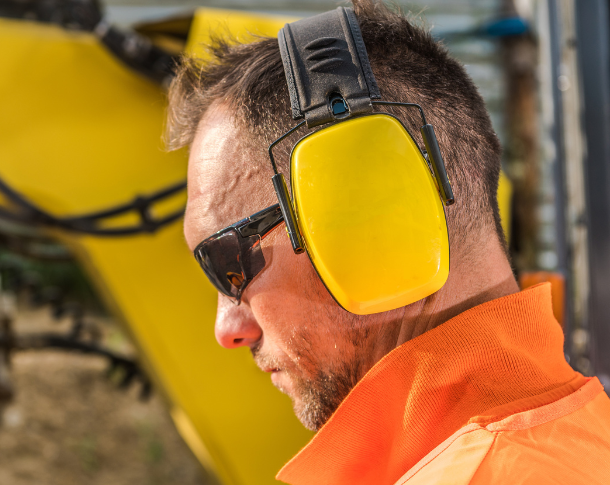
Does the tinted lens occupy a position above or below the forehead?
below

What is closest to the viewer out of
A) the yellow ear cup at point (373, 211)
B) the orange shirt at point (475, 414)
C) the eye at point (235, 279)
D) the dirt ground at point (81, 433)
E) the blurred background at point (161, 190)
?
the orange shirt at point (475, 414)

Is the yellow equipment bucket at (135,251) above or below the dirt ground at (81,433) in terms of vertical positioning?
above

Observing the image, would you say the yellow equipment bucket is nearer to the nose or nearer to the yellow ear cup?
the nose

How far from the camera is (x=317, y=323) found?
78 centimetres

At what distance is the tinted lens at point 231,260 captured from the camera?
0.77 m

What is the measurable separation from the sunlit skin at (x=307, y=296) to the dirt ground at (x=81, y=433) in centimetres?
176

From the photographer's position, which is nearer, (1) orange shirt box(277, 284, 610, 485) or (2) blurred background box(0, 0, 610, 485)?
(1) orange shirt box(277, 284, 610, 485)

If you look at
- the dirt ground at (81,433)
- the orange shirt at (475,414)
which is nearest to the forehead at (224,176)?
the orange shirt at (475,414)

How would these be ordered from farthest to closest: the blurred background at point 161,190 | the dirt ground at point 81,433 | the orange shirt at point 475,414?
the dirt ground at point 81,433 → the blurred background at point 161,190 → the orange shirt at point 475,414

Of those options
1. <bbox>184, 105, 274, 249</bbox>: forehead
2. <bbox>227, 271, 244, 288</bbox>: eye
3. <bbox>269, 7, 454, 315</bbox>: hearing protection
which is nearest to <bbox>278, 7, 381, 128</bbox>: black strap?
<bbox>269, 7, 454, 315</bbox>: hearing protection

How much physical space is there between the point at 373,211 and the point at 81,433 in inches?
110

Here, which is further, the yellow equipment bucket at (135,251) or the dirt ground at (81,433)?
the dirt ground at (81,433)

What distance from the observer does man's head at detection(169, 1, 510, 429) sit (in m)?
0.76

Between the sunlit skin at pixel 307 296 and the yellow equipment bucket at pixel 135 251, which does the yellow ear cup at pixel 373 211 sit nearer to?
the sunlit skin at pixel 307 296
